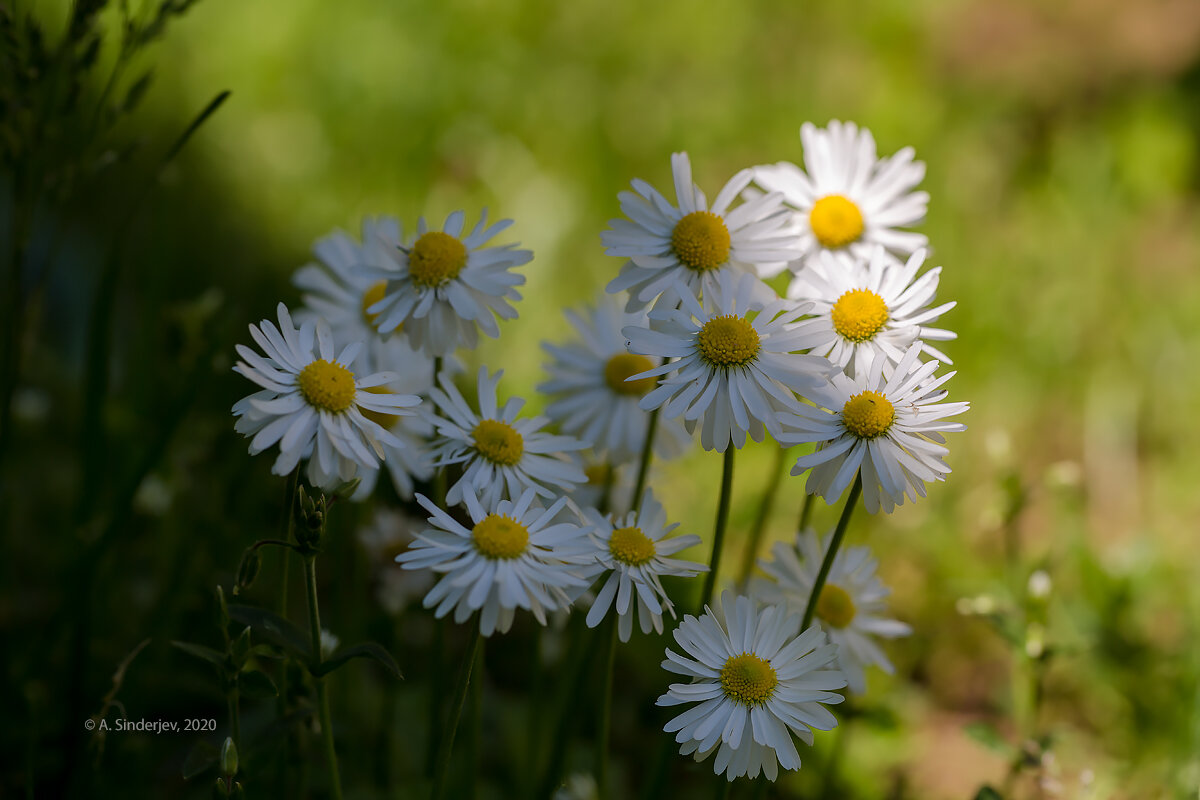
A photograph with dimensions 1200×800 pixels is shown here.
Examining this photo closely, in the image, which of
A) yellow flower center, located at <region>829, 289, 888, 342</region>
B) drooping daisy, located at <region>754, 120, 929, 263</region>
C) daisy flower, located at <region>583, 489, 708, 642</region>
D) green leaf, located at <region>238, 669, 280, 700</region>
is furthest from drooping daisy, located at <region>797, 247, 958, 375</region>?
green leaf, located at <region>238, 669, 280, 700</region>

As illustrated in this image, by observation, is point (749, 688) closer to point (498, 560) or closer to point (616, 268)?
point (498, 560)

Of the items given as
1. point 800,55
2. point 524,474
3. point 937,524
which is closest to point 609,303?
point 524,474

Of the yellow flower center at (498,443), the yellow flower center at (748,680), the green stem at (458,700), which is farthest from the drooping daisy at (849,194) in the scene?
the green stem at (458,700)

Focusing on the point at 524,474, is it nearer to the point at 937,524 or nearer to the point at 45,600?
the point at 45,600

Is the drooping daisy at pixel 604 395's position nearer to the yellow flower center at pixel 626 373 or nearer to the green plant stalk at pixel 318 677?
the yellow flower center at pixel 626 373

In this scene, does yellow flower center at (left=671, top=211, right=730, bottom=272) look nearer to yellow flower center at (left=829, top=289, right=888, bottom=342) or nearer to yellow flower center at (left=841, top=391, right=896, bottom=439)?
yellow flower center at (left=829, top=289, right=888, bottom=342)
